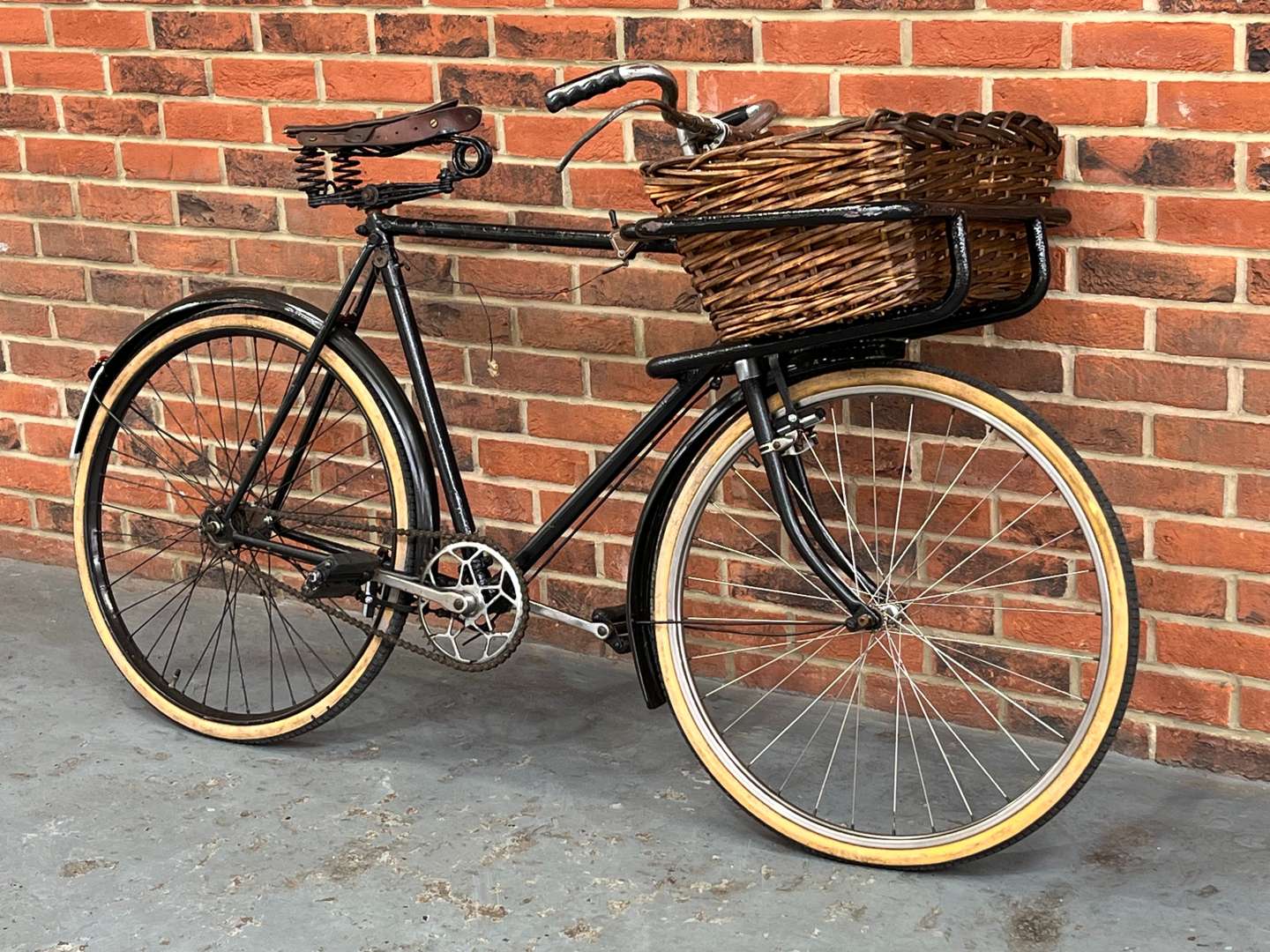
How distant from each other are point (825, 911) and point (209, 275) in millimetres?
1872

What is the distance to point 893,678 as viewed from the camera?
293 centimetres

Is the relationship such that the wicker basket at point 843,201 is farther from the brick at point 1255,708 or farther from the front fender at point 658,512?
the brick at point 1255,708

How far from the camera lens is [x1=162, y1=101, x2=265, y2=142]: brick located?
3.28 m

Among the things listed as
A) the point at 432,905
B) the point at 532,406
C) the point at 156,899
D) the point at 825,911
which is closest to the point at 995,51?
the point at 532,406

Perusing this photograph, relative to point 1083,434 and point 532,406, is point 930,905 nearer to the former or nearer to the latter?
point 1083,434

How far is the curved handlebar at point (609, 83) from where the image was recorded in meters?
2.27

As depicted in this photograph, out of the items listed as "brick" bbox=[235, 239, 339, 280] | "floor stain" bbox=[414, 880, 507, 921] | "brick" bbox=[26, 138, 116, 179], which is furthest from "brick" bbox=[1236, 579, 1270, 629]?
"brick" bbox=[26, 138, 116, 179]

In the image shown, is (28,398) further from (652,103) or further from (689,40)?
(652,103)

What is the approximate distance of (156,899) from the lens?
8.04ft

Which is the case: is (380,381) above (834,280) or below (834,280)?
below

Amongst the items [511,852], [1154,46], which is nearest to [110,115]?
[511,852]

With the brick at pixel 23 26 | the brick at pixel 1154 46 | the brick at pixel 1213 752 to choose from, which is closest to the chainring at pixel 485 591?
the brick at pixel 1213 752

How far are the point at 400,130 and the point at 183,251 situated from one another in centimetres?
100

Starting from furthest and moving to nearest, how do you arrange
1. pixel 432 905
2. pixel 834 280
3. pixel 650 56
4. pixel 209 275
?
pixel 209 275
pixel 650 56
pixel 432 905
pixel 834 280
